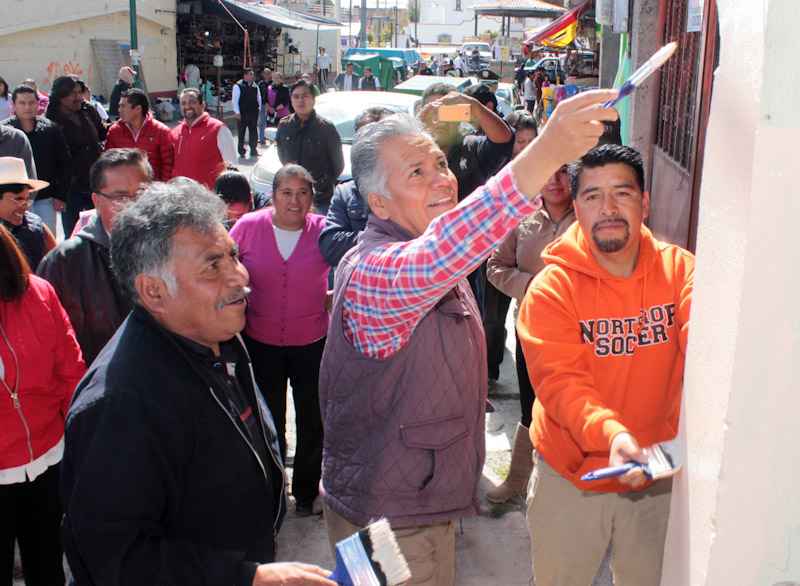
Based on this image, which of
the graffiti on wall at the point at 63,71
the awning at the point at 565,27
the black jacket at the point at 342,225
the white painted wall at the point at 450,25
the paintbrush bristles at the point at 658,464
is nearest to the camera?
the paintbrush bristles at the point at 658,464

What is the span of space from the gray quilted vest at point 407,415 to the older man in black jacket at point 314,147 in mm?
4621

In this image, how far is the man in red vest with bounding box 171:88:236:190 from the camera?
6836 millimetres

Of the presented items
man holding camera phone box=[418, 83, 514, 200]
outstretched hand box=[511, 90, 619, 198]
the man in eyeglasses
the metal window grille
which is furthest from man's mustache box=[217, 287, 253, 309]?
the metal window grille

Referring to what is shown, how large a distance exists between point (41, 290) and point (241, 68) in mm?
27787

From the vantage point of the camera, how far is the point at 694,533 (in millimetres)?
1269

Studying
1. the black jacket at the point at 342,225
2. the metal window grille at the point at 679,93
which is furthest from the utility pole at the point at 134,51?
the black jacket at the point at 342,225

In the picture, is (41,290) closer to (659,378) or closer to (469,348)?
(469,348)

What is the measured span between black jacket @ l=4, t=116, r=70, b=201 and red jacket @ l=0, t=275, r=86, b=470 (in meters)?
4.31

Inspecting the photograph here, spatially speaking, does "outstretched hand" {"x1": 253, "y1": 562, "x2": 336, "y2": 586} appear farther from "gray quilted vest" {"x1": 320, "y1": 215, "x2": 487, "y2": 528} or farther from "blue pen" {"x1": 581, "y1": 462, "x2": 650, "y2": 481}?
"blue pen" {"x1": 581, "y1": 462, "x2": 650, "y2": 481}

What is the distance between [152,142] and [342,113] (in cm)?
259

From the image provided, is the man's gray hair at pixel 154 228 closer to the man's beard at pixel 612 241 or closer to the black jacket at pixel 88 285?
the man's beard at pixel 612 241

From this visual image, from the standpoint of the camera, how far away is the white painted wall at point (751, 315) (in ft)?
3.24

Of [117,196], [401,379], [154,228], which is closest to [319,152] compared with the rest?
[117,196]

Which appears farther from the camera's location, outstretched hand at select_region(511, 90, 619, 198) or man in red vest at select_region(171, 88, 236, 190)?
man in red vest at select_region(171, 88, 236, 190)
